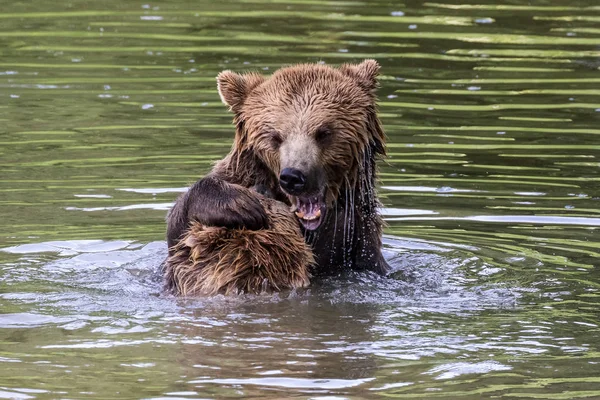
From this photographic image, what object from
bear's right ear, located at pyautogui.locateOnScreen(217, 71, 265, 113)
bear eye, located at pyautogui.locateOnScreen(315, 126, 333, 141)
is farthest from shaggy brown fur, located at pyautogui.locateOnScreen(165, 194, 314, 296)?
bear's right ear, located at pyautogui.locateOnScreen(217, 71, 265, 113)

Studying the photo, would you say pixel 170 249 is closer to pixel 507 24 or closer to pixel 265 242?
pixel 265 242

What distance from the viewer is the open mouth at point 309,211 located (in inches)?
311

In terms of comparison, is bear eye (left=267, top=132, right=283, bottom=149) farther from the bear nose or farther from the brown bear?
the bear nose

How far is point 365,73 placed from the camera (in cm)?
822

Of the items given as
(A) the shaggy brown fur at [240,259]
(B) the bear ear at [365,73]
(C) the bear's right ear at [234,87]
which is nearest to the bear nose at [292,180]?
(A) the shaggy brown fur at [240,259]

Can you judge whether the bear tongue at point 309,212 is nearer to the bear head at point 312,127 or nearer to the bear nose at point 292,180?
the bear head at point 312,127

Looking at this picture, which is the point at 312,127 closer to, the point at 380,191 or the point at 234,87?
the point at 234,87

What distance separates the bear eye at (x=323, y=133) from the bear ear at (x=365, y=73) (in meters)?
0.49

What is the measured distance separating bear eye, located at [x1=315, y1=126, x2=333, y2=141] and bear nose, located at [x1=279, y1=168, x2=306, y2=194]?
416mm

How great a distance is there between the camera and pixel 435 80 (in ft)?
50.1

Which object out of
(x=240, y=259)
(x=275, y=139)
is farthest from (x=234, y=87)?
(x=240, y=259)

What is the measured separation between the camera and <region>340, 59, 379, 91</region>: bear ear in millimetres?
8172

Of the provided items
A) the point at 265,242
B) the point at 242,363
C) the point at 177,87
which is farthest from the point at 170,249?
the point at 177,87

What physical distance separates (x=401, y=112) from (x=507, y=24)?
4.54m
